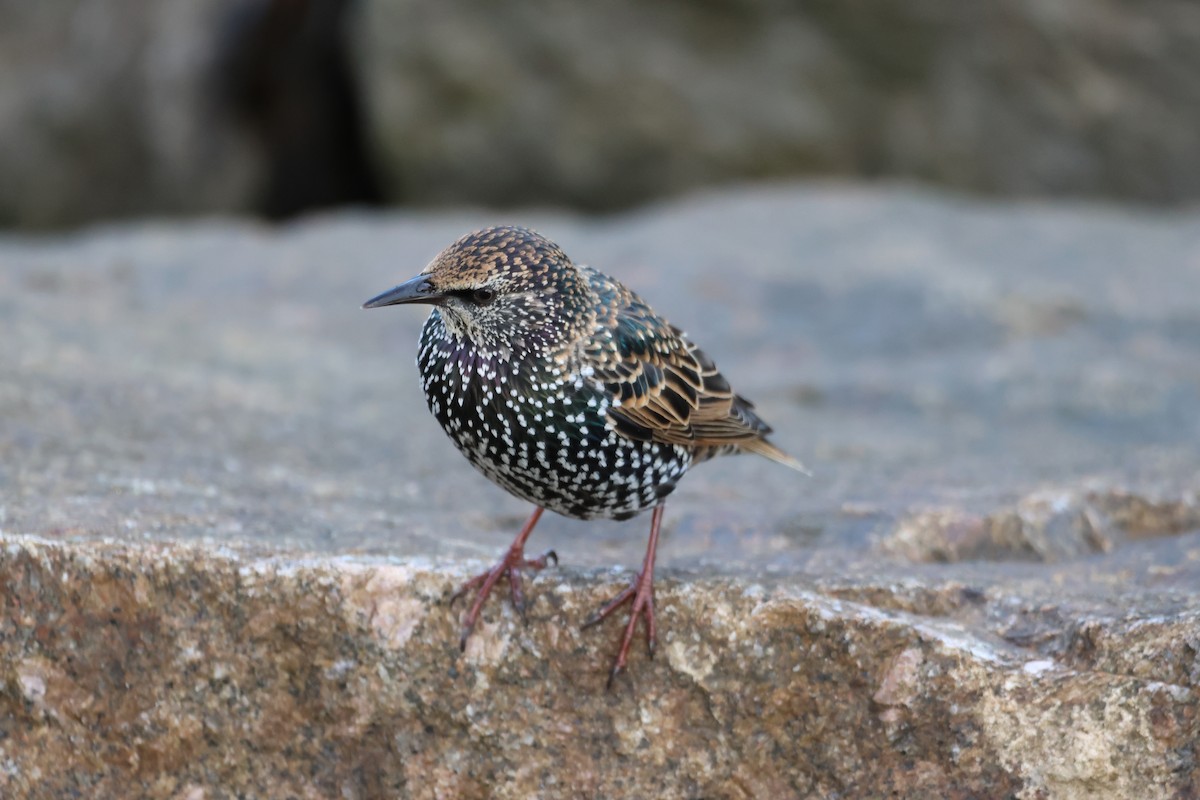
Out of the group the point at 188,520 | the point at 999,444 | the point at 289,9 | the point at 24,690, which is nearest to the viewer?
the point at 24,690

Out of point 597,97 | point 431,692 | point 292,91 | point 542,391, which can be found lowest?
point 431,692

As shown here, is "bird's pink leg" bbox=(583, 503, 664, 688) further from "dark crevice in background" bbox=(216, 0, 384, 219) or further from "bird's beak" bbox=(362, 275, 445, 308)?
"dark crevice in background" bbox=(216, 0, 384, 219)

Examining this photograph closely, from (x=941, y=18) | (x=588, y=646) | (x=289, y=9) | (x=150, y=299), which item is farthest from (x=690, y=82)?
(x=588, y=646)

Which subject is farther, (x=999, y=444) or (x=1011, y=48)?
(x=1011, y=48)

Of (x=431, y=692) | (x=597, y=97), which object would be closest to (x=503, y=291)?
(x=431, y=692)

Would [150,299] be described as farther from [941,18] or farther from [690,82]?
[941,18]

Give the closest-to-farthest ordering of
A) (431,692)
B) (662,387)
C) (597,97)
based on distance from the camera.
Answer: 1. (431,692)
2. (662,387)
3. (597,97)

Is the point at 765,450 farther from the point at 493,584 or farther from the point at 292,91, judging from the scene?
the point at 292,91

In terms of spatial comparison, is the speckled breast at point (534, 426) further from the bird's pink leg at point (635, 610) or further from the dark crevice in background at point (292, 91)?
the dark crevice in background at point (292, 91)
